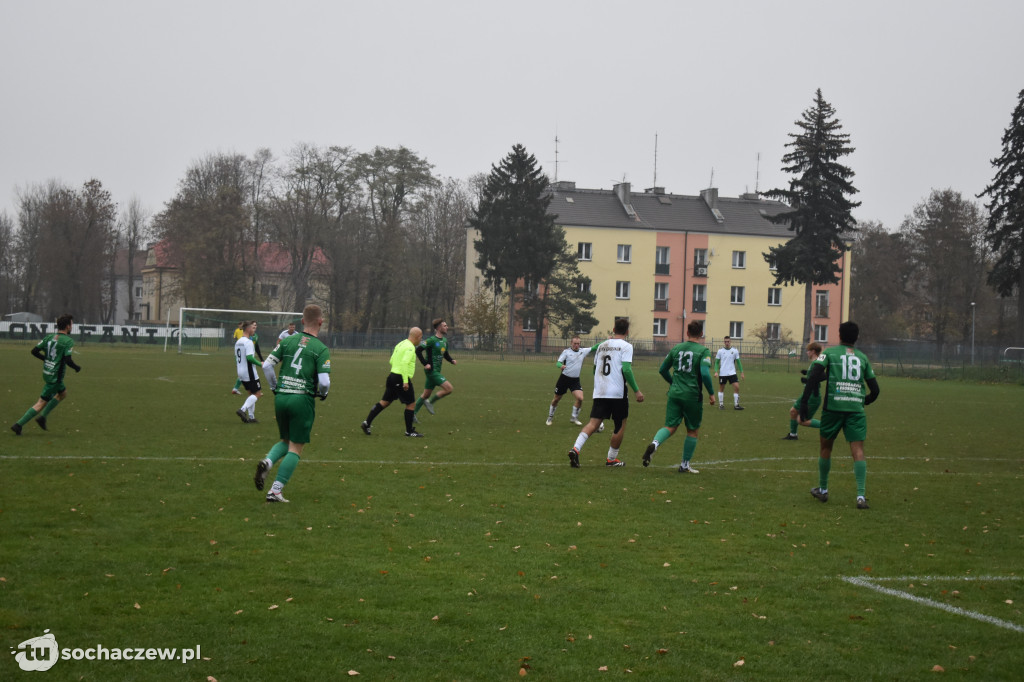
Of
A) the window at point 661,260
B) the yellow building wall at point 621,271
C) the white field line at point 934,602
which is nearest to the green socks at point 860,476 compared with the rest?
the white field line at point 934,602

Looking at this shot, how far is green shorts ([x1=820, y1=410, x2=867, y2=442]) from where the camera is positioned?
10.6m

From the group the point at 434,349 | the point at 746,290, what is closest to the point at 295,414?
the point at 434,349

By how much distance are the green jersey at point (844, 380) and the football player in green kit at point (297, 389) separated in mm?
5395

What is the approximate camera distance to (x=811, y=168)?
5872 centimetres

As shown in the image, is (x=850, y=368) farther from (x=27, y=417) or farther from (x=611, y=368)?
(x=27, y=417)

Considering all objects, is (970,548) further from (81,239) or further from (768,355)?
(81,239)

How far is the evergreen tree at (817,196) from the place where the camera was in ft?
190

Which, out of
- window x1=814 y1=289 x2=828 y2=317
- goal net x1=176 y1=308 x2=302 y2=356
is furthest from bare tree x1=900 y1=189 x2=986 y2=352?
goal net x1=176 y1=308 x2=302 y2=356

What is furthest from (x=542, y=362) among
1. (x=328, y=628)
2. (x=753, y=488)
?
(x=328, y=628)

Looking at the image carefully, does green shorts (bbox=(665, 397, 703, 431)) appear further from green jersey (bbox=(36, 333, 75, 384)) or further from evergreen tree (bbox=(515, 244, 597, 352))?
evergreen tree (bbox=(515, 244, 597, 352))

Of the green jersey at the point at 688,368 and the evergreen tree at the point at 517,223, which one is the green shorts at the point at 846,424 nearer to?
the green jersey at the point at 688,368

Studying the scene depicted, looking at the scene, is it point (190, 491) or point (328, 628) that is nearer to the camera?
point (328, 628)

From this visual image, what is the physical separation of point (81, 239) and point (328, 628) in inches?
3259

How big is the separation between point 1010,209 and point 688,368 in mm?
46415
